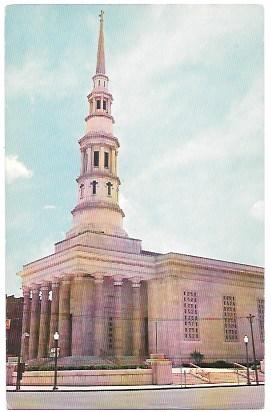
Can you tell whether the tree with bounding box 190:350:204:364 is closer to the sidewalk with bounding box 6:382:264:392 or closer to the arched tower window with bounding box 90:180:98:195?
the sidewalk with bounding box 6:382:264:392

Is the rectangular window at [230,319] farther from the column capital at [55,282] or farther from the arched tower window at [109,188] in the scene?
the arched tower window at [109,188]

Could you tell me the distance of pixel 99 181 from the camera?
22938 millimetres

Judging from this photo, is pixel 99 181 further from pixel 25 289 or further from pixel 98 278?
pixel 25 289

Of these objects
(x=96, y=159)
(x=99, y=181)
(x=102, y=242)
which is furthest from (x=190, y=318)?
(x=96, y=159)

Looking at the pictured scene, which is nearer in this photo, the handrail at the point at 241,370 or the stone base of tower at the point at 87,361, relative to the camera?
the handrail at the point at 241,370

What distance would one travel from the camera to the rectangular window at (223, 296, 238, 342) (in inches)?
757

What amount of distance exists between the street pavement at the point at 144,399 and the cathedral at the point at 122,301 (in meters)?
5.33

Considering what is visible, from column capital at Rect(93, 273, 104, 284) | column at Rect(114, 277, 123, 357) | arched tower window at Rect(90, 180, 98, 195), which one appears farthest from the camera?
arched tower window at Rect(90, 180, 98, 195)

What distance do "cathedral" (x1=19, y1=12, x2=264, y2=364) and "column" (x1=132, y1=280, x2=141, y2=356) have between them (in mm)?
36

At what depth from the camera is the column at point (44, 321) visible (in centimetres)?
2006

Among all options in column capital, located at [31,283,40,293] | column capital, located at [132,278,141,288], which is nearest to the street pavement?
column capital, located at [31,283,40,293]

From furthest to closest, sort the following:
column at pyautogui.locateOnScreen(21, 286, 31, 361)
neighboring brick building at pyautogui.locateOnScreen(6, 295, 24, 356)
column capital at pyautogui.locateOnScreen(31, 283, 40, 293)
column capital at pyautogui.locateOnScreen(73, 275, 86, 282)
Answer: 1. column capital at pyautogui.locateOnScreen(73, 275, 86, 282)
2. column capital at pyautogui.locateOnScreen(31, 283, 40, 293)
3. column at pyautogui.locateOnScreen(21, 286, 31, 361)
4. neighboring brick building at pyautogui.locateOnScreen(6, 295, 24, 356)

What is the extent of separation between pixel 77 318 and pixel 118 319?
145 centimetres

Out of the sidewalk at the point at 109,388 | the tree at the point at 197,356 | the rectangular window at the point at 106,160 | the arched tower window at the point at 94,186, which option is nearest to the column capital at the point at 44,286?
the arched tower window at the point at 94,186
